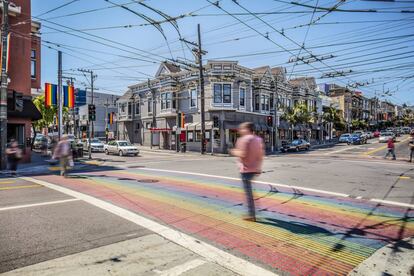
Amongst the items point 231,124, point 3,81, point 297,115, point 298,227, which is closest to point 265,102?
point 297,115

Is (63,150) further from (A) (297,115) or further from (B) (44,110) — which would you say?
(A) (297,115)

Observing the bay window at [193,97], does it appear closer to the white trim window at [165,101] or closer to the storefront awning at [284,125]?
the white trim window at [165,101]

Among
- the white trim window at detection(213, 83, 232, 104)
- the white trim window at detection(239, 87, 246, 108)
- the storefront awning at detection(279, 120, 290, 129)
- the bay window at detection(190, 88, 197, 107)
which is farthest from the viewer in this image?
the storefront awning at detection(279, 120, 290, 129)

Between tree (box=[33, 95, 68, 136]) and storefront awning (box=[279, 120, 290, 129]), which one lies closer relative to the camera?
tree (box=[33, 95, 68, 136])

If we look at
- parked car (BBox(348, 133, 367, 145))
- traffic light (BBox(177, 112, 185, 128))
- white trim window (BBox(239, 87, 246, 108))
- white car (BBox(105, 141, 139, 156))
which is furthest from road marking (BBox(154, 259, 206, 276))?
parked car (BBox(348, 133, 367, 145))

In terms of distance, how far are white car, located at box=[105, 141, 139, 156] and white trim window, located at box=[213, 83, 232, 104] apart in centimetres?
1172

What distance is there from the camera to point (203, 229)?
523 centimetres

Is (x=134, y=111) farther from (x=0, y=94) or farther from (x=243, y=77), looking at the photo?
(x=0, y=94)

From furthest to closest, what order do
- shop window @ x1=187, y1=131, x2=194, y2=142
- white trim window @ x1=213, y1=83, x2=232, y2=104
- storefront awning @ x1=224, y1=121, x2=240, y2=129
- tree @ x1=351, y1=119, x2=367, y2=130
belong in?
tree @ x1=351, y1=119, x2=367, y2=130, shop window @ x1=187, y1=131, x2=194, y2=142, white trim window @ x1=213, y1=83, x2=232, y2=104, storefront awning @ x1=224, y1=121, x2=240, y2=129

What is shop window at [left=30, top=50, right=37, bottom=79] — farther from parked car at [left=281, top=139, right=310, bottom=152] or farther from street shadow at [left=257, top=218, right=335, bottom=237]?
parked car at [left=281, top=139, right=310, bottom=152]

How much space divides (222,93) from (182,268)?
1223 inches

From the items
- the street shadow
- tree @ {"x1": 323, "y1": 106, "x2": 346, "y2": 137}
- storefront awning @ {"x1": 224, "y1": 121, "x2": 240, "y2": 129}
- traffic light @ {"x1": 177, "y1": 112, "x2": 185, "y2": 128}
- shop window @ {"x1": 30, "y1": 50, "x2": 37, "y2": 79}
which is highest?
shop window @ {"x1": 30, "y1": 50, "x2": 37, "y2": 79}

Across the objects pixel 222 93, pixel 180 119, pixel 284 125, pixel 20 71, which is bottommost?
pixel 284 125

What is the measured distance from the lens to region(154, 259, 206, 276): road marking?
3557 millimetres
